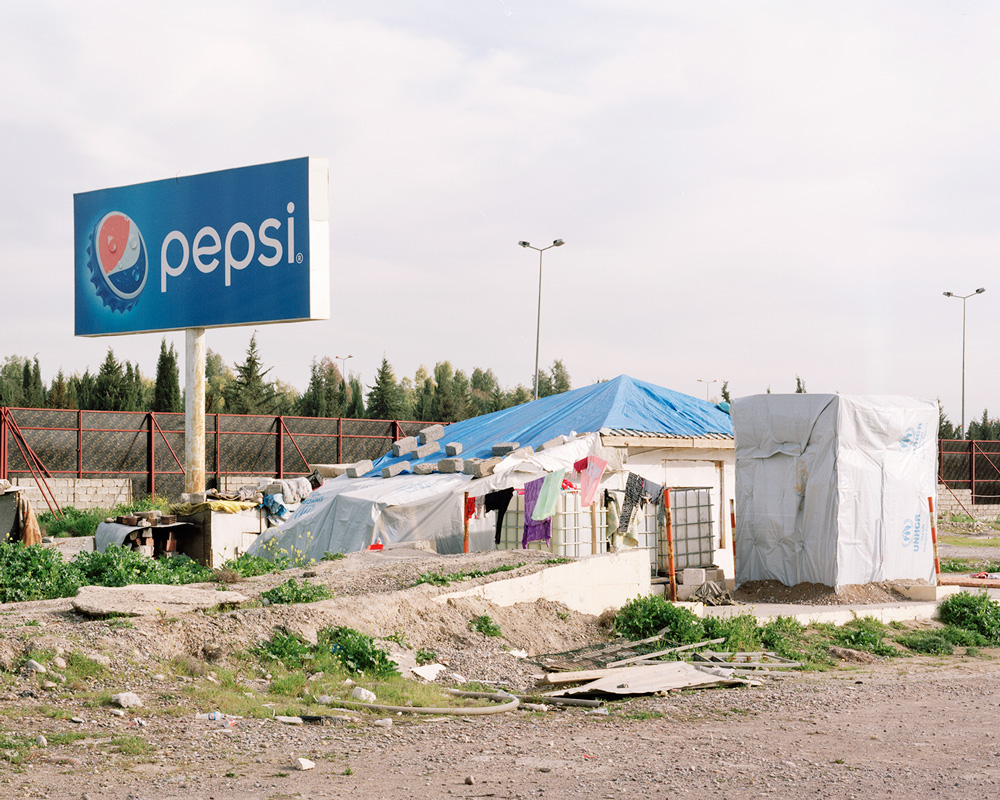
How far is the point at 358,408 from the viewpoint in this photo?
1934 inches

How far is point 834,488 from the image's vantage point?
14414 mm

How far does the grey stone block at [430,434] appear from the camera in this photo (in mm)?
21219

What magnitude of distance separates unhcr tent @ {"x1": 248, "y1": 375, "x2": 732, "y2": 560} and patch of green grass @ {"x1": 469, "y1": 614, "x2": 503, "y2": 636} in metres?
6.16

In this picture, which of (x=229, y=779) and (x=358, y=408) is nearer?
(x=229, y=779)

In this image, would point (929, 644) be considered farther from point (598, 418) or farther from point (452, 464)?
point (452, 464)

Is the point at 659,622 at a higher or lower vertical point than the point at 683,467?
lower

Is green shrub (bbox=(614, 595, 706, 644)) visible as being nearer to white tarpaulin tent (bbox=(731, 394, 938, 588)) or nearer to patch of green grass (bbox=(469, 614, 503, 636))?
patch of green grass (bbox=(469, 614, 503, 636))

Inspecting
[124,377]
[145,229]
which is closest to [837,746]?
[145,229]

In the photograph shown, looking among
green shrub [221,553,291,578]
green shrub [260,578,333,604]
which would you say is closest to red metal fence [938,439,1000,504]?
green shrub [221,553,291,578]

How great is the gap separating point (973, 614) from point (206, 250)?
15.2m

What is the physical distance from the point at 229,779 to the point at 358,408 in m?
43.5

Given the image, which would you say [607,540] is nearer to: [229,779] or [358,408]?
[229,779]

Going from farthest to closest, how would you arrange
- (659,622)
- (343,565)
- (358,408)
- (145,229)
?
1. (358,408)
2. (145,229)
3. (343,565)
4. (659,622)

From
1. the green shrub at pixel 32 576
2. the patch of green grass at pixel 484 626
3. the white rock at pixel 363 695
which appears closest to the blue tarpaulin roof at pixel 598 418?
the patch of green grass at pixel 484 626
